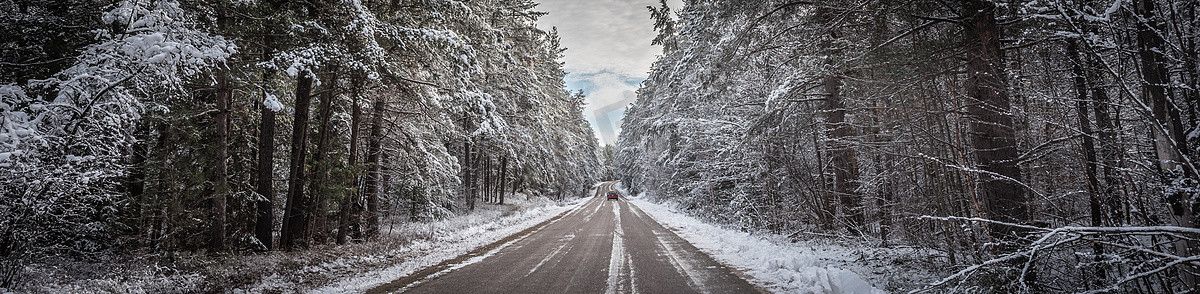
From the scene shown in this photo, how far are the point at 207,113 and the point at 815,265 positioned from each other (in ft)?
36.1

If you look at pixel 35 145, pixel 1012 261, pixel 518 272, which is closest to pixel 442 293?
pixel 518 272

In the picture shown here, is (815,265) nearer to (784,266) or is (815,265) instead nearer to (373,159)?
(784,266)

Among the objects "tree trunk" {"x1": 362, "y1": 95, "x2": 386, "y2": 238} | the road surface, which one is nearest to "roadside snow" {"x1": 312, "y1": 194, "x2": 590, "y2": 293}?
the road surface

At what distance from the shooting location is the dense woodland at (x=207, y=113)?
5.16m

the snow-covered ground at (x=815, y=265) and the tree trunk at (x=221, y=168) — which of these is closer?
the snow-covered ground at (x=815, y=265)

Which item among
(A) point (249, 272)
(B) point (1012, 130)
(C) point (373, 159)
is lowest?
(A) point (249, 272)

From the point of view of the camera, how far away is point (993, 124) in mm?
4367

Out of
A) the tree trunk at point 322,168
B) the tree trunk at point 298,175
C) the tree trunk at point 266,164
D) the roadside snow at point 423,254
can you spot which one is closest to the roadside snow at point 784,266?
the roadside snow at point 423,254

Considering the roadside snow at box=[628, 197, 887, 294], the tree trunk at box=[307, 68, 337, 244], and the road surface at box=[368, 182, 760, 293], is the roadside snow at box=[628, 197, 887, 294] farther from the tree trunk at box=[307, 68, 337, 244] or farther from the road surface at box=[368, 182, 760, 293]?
the tree trunk at box=[307, 68, 337, 244]

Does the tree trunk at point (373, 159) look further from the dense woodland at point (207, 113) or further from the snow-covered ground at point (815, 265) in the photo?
the snow-covered ground at point (815, 265)

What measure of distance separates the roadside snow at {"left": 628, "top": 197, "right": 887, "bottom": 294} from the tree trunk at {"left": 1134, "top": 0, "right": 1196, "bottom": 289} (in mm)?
2256

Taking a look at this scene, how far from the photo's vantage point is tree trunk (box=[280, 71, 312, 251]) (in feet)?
27.2

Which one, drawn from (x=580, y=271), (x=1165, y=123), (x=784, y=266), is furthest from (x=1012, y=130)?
(x=580, y=271)

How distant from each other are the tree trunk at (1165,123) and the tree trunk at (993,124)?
1.11 meters
